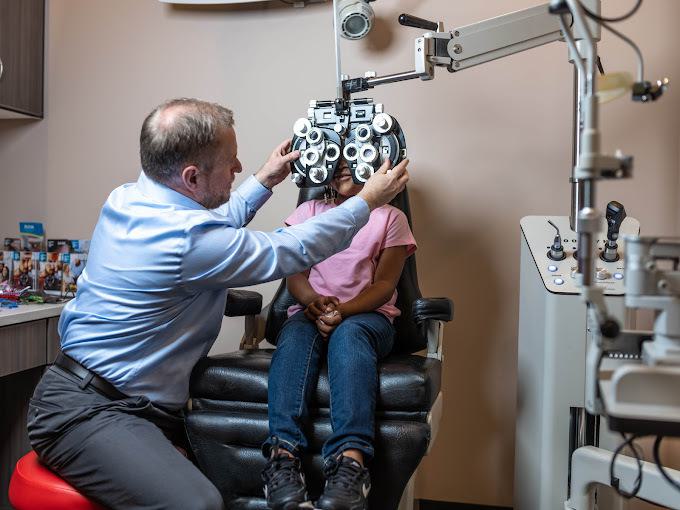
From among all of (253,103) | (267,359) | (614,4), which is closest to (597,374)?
(267,359)

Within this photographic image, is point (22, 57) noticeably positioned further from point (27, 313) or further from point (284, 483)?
point (284, 483)

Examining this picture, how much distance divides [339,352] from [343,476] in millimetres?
299

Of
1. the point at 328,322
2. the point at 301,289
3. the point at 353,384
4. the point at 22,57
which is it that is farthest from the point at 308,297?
the point at 22,57

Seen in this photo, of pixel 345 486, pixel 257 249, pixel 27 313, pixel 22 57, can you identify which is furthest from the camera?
pixel 22 57

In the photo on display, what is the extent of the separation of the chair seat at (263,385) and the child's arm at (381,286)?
163 mm

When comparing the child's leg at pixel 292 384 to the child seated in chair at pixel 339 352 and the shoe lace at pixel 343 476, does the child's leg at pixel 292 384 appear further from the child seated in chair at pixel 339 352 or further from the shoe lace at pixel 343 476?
the shoe lace at pixel 343 476

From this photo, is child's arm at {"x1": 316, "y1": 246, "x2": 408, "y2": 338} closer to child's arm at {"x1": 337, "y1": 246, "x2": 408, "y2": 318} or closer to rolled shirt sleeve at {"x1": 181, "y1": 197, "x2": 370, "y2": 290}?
child's arm at {"x1": 337, "y1": 246, "x2": 408, "y2": 318}

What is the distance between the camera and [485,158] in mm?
2340

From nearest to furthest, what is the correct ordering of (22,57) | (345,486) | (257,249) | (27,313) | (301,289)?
(345,486) → (257,249) → (301,289) → (27,313) → (22,57)

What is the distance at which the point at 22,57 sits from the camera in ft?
8.46

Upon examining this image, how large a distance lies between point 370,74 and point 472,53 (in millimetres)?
285

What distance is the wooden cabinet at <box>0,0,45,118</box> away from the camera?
2.48 meters

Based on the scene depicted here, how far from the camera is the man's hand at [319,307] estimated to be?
1800 millimetres

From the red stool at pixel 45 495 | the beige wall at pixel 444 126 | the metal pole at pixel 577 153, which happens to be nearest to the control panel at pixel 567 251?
the metal pole at pixel 577 153
